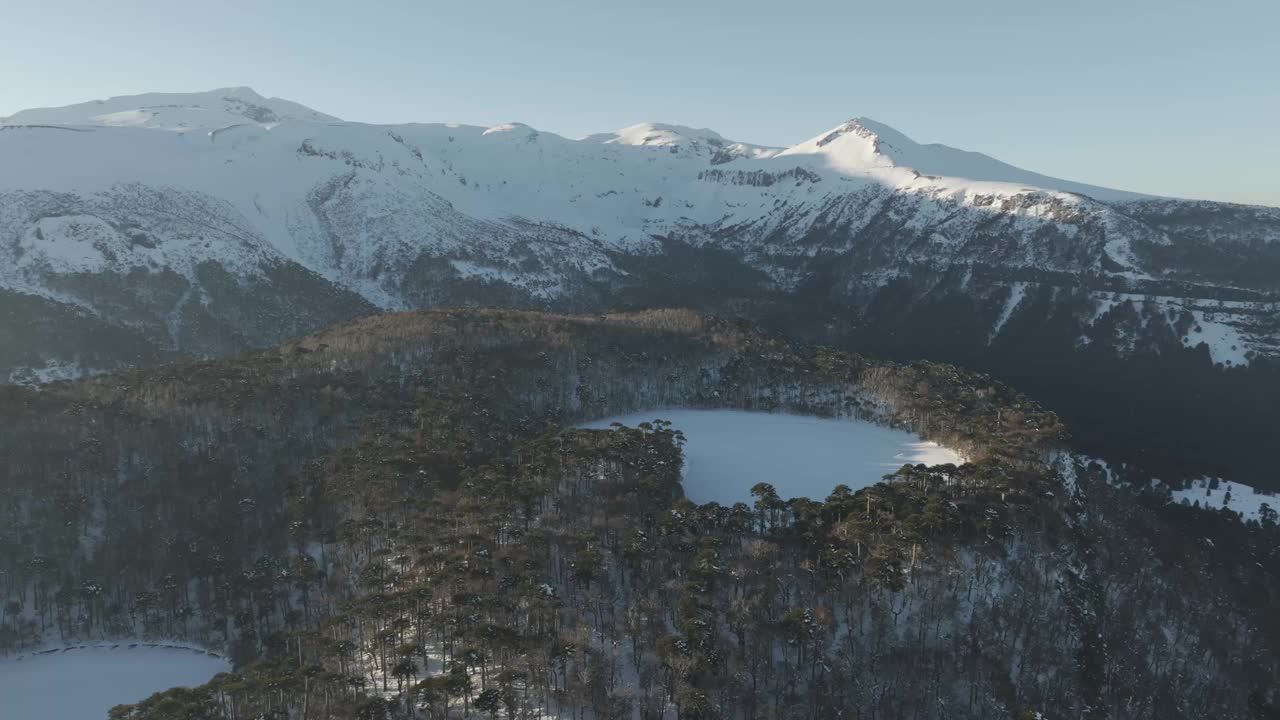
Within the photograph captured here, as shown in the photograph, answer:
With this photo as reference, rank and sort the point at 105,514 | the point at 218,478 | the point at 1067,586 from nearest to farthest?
the point at 1067,586 → the point at 105,514 → the point at 218,478

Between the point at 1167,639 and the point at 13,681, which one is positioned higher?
the point at 1167,639

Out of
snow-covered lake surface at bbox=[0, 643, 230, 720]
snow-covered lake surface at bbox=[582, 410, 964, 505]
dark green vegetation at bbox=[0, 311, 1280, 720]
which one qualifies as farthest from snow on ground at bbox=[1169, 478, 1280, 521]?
snow-covered lake surface at bbox=[0, 643, 230, 720]

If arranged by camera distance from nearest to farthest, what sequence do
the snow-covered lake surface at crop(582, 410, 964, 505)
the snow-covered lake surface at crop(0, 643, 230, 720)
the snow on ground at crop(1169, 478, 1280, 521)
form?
the snow-covered lake surface at crop(0, 643, 230, 720), the snow-covered lake surface at crop(582, 410, 964, 505), the snow on ground at crop(1169, 478, 1280, 521)

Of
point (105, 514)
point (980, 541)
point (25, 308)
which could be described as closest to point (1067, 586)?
point (980, 541)

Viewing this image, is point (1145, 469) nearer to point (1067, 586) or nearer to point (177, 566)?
point (1067, 586)

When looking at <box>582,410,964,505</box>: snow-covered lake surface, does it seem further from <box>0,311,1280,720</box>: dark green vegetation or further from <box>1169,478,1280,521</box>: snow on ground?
<box>1169,478,1280,521</box>: snow on ground

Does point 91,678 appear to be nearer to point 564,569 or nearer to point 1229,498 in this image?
point 564,569

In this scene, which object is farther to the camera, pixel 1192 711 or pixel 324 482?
pixel 324 482

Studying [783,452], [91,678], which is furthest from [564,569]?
[783,452]
